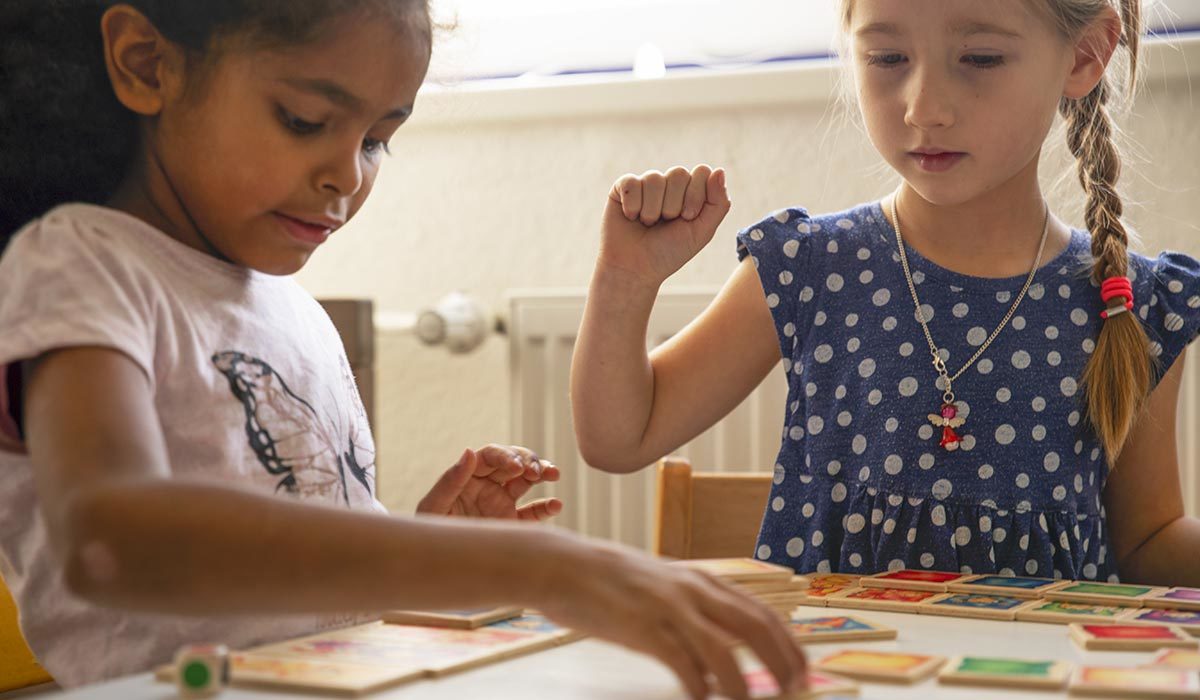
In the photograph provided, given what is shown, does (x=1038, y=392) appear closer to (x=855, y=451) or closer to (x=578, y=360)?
(x=855, y=451)

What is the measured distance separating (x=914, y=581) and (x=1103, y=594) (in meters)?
0.13

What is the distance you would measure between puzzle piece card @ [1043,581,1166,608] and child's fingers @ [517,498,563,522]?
403 mm

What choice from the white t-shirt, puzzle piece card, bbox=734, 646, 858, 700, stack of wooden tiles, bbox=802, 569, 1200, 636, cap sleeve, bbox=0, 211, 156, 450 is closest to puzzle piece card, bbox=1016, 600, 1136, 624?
stack of wooden tiles, bbox=802, 569, 1200, 636

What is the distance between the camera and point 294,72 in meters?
0.85

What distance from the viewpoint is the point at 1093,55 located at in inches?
51.9

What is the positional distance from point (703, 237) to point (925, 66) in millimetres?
258

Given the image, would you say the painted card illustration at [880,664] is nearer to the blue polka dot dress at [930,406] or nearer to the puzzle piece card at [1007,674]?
the puzzle piece card at [1007,674]

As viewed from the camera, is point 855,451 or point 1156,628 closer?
point 1156,628

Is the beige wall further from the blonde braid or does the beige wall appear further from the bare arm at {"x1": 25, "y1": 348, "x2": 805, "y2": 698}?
the bare arm at {"x1": 25, "y1": 348, "x2": 805, "y2": 698}

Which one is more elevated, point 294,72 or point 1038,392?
point 294,72

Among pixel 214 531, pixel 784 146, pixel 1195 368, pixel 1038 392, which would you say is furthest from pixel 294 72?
A: pixel 1195 368

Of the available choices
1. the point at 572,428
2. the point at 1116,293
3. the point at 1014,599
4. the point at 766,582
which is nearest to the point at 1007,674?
the point at 766,582

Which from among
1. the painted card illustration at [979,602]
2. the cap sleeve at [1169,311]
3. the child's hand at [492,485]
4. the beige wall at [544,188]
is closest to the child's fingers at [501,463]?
the child's hand at [492,485]

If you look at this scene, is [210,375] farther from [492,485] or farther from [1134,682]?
[1134,682]
